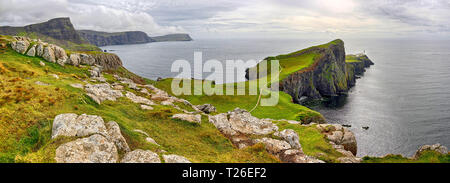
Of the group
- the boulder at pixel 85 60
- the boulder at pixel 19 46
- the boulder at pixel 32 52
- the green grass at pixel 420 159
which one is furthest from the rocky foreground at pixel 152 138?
the boulder at pixel 85 60

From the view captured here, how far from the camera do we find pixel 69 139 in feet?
56.3

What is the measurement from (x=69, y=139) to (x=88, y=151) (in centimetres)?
220

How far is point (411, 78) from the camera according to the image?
554 ft

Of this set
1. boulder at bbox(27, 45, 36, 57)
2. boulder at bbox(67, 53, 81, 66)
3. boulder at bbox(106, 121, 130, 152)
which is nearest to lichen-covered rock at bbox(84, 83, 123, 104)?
boulder at bbox(106, 121, 130, 152)

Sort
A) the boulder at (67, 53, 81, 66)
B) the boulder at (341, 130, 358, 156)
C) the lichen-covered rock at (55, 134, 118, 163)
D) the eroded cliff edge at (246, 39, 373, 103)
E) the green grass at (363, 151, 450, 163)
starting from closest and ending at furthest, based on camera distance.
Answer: the lichen-covered rock at (55, 134, 118, 163), the green grass at (363, 151, 450, 163), the boulder at (341, 130, 358, 156), the boulder at (67, 53, 81, 66), the eroded cliff edge at (246, 39, 373, 103)

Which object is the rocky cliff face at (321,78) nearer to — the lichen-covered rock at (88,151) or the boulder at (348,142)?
the boulder at (348,142)

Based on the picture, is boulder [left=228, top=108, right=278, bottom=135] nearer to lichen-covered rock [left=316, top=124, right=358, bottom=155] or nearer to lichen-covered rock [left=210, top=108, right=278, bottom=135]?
lichen-covered rock [left=210, top=108, right=278, bottom=135]

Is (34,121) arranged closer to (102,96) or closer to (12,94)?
(12,94)

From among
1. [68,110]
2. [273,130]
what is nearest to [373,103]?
[273,130]

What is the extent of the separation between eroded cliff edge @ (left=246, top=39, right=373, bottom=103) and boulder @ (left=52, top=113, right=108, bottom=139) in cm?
10435

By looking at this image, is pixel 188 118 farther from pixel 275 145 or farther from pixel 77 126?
pixel 77 126

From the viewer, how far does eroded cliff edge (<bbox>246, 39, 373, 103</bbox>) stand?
128 m

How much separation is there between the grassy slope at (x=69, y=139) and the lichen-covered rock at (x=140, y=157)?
2.16 m

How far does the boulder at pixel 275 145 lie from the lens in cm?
2497
